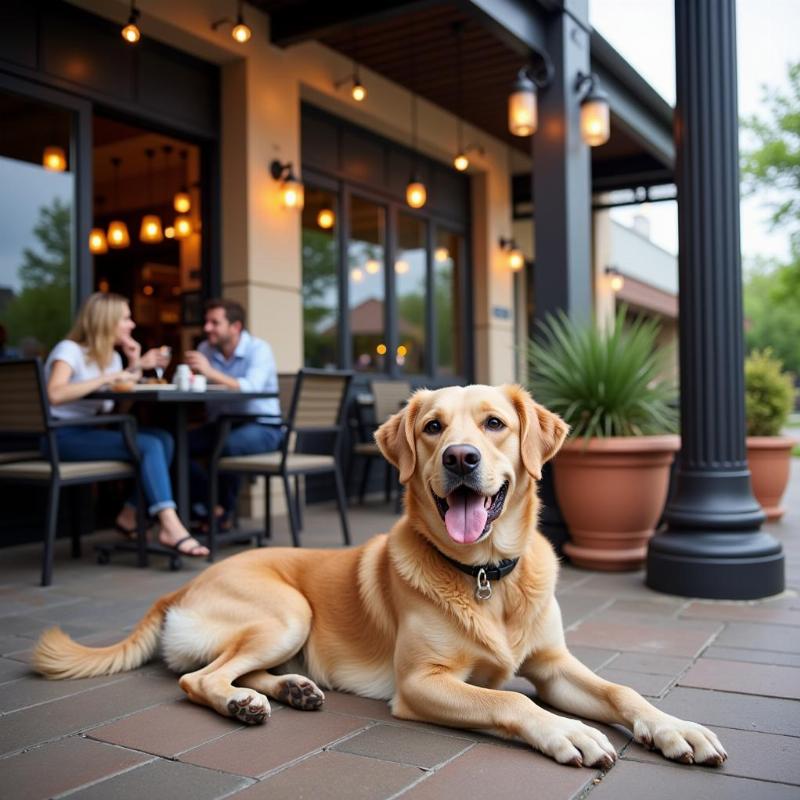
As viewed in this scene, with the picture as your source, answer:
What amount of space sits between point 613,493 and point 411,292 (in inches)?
227

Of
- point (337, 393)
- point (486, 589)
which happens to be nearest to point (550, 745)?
point (486, 589)

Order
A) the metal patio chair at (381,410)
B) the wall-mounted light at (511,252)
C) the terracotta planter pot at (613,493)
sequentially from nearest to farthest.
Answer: the terracotta planter pot at (613,493) < the metal patio chair at (381,410) < the wall-mounted light at (511,252)

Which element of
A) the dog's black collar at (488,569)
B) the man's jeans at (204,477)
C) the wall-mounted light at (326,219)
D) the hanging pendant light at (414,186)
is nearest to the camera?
the dog's black collar at (488,569)

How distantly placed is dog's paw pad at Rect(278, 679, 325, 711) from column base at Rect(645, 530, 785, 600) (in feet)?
7.50

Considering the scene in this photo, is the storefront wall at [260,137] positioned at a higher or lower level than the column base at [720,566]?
higher

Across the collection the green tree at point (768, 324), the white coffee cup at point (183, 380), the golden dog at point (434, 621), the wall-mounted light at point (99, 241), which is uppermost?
the green tree at point (768, 324)

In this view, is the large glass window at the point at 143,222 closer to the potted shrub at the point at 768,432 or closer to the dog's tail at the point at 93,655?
the potted shrub at the point at 768,432

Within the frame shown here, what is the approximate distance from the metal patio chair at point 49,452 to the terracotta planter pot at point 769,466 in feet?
15.4

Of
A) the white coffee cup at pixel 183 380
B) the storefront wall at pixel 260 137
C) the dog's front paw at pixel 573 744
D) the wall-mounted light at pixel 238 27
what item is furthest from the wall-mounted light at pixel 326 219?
the dog's front paw at pixel 573 744

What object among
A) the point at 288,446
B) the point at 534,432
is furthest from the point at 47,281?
the point at 534,432

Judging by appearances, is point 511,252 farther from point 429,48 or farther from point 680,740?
point 680,740

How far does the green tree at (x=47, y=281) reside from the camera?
20.0 feet

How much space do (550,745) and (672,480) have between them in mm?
4169

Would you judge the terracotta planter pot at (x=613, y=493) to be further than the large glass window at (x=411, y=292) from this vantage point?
No
